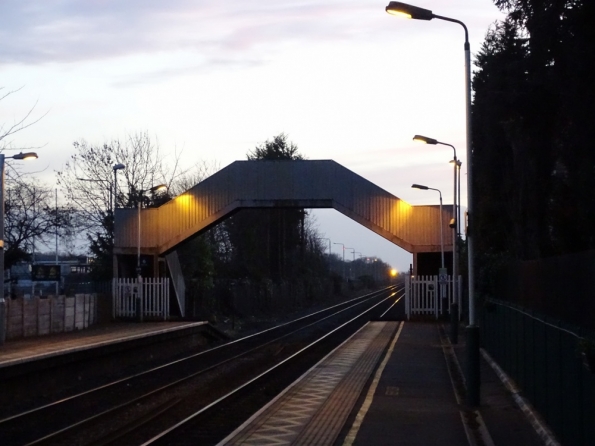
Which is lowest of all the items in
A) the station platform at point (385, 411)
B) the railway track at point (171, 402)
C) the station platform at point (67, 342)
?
the railway track at point (171, 402)

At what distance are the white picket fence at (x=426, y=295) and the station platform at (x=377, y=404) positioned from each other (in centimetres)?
1275

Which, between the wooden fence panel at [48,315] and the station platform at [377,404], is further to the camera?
the wooden fence panel at [48,315]

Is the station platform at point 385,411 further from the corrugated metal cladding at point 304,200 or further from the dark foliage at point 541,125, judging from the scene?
the corrugated metal cladding at point 304,200

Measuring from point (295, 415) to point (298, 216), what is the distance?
2521 inches

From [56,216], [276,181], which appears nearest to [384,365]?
[276,181]

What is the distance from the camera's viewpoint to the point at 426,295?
4347 cm

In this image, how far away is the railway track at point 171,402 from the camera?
14.4 meters

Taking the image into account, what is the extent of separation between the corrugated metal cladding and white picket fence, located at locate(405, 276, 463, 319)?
1.91 m

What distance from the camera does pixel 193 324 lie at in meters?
35.6

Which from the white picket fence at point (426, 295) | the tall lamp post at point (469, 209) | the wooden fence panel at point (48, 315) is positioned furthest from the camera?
the white picket fence at point (426, 295)

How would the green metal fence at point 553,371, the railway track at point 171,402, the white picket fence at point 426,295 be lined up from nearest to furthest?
the green metal fence at point 553,371, the railway track at point 171,402, the white picket fence at point 426,295

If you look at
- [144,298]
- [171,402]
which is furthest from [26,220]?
[171,402]

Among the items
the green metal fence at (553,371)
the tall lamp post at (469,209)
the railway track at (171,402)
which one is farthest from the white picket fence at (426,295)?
the tall lamp post at (469,209)

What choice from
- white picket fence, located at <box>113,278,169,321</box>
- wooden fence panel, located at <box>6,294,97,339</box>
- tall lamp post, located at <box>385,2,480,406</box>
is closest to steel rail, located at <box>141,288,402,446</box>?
tall lamp post, located at <box>385,2,480,406</box>
